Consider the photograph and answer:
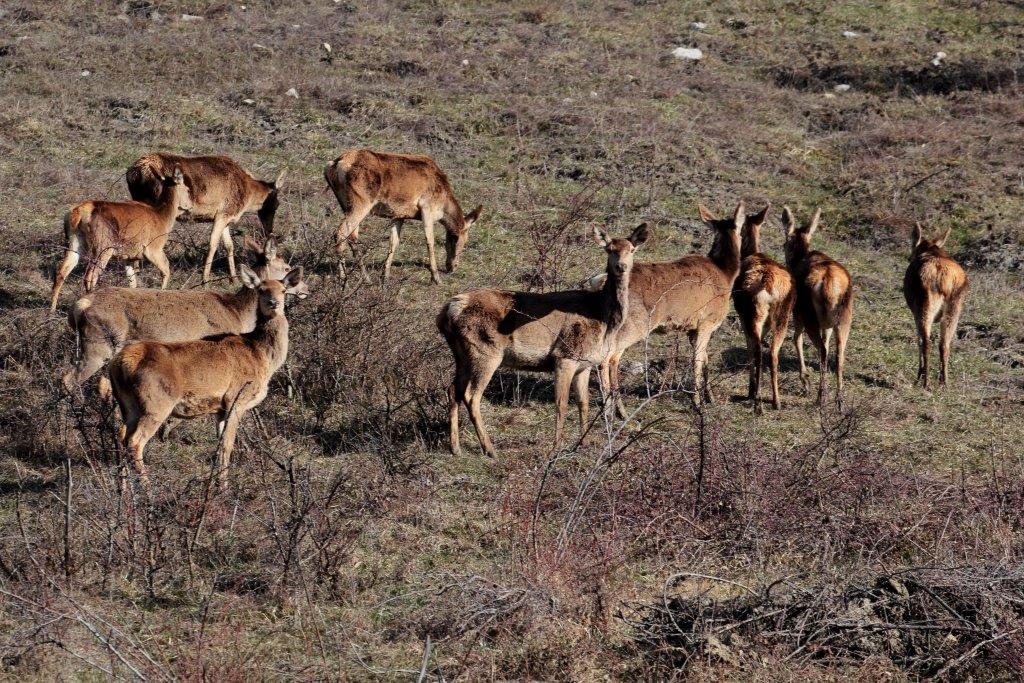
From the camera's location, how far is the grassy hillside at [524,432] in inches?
307

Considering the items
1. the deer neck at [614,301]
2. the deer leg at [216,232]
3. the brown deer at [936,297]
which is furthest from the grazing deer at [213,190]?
the brown deer at [936,297]

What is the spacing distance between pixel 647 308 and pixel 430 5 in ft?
67.4

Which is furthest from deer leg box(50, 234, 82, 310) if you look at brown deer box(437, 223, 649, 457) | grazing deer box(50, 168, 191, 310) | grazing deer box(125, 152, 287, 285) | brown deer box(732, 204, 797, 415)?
brown deer box(732, 204, 797, 415)

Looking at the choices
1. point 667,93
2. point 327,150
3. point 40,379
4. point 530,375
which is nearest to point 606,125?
point 667,93

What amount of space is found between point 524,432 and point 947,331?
529 centimetres

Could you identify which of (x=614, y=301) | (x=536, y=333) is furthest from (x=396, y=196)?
(x=536, y=333)

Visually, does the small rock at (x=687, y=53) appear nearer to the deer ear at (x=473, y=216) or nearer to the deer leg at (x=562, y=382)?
the deer ear at (x=473, y=216)

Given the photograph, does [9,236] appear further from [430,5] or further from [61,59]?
[430,5]

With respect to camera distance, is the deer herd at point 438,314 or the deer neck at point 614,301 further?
the deer neck at point 614,301

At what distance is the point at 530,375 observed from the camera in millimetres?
13891

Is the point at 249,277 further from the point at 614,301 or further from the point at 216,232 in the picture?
the point at 216,232

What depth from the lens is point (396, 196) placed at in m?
17.0

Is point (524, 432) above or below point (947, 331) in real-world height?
below

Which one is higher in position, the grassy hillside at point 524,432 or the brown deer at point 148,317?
the brown deer at point 148,317
